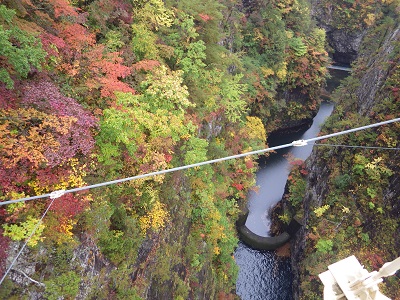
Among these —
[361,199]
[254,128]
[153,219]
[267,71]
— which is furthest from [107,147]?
[267,71]

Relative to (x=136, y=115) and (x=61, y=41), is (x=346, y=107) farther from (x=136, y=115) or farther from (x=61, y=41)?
(x=61, y=41)

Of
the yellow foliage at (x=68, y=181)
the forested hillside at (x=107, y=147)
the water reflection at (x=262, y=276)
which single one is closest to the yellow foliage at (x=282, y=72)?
the forested hillside at (x=107, y=147)

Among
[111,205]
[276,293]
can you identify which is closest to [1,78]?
[111,205]

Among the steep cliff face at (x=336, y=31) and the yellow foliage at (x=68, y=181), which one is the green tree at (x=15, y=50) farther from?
the steep cliff face at (x=336, y=31)

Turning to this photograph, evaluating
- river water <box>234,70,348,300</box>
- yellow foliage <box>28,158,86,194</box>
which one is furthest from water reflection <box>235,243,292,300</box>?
yellow foliage <box>28,158,86,194</box>

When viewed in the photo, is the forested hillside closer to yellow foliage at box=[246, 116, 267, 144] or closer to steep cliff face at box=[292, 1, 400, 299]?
steep cliff face at box=[292, 1, 400, 299]

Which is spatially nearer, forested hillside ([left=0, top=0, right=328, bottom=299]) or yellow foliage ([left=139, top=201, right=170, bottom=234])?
forested hillside ([left=0, top=0, right=328, bottom=299])
